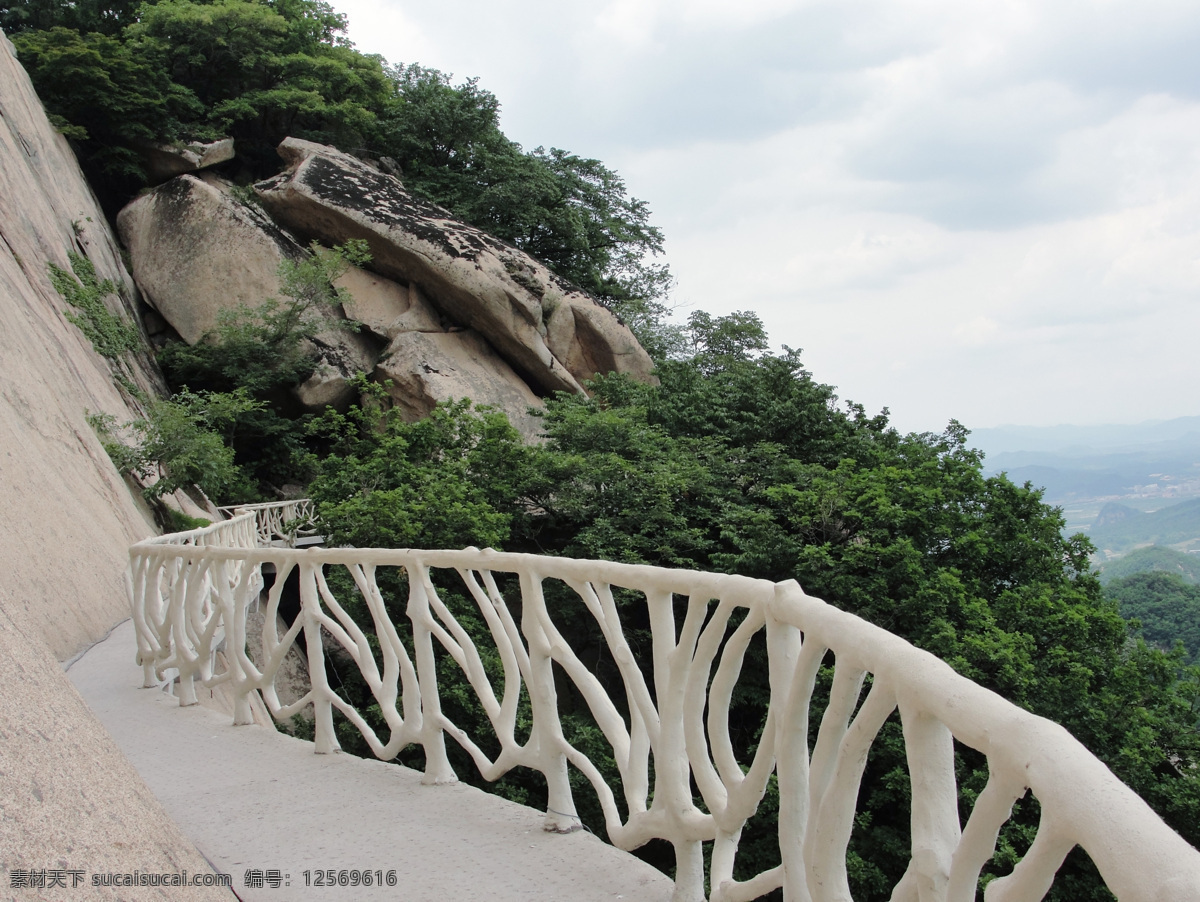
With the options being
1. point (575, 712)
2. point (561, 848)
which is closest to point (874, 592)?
point (575, 712)

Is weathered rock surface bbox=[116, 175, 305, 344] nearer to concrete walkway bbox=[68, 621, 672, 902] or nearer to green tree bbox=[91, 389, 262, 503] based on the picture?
green tree bbox=[91, 389, 262, 503]

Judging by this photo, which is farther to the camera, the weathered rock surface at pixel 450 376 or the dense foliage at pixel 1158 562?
the dense foliage at pixel 1158 562

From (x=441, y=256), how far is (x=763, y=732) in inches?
746

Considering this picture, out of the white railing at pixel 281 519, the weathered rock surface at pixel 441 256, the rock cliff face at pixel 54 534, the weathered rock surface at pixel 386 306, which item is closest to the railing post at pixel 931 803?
the rock cliff face at pixel 54 534

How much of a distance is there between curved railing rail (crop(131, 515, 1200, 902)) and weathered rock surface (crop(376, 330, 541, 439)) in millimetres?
13958

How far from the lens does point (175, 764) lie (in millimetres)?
3904

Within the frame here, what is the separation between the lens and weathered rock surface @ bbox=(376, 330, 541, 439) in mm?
18422

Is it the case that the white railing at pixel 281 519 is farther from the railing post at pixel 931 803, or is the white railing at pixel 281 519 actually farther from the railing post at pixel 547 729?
the railing post at pixel 931 803

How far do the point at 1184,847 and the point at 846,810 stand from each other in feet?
2.51

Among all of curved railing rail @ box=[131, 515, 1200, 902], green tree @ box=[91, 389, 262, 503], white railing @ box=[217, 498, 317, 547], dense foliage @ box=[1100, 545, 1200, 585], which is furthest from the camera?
dense foliage @ box=[1100, 545, 1200, 585]

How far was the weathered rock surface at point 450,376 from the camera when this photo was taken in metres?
18.4

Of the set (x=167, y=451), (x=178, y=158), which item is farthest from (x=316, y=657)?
(x=178, y=158)

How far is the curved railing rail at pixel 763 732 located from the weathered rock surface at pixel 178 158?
1948cm

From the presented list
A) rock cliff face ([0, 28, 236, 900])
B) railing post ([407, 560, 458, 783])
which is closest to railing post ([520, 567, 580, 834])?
railing post ([407, 560, 458, 783])
